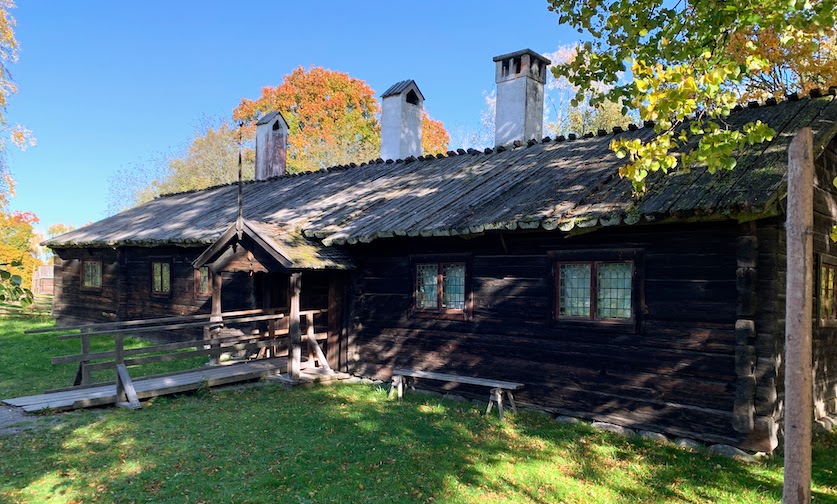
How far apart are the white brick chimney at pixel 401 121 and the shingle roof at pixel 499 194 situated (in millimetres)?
926

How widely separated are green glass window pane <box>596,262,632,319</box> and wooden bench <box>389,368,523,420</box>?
169 cm

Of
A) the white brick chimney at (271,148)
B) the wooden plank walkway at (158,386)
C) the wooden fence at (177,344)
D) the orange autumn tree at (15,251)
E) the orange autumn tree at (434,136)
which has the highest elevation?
the orange autumn tree at (434,136)

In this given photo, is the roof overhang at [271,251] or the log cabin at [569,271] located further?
the roof overhang at [271,251]

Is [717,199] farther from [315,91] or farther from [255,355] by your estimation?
[315,91]

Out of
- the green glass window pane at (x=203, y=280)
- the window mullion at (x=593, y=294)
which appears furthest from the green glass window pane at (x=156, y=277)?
the window mullion at (x=593, y=294)

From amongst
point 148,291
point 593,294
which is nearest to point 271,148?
point 148,291

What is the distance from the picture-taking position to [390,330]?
1152 cm

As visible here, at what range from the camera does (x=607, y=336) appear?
28.5 ft

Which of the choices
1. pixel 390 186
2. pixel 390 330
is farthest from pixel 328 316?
pixel 390 186

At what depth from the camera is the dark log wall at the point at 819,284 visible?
8867mm

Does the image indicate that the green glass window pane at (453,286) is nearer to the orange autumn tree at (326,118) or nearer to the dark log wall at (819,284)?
the dark log wall at (819,284)

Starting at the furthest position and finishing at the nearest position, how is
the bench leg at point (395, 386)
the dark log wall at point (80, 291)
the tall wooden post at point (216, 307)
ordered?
1. the dark log wall at point (80, 291)
2. the tall wooden post at point (216, 307)
3. the bench leg at point (395, 386)

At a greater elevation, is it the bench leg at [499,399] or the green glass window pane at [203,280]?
the green glass window pane at [203,280]

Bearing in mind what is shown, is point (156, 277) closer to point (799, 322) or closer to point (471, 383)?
point (471, 383)
